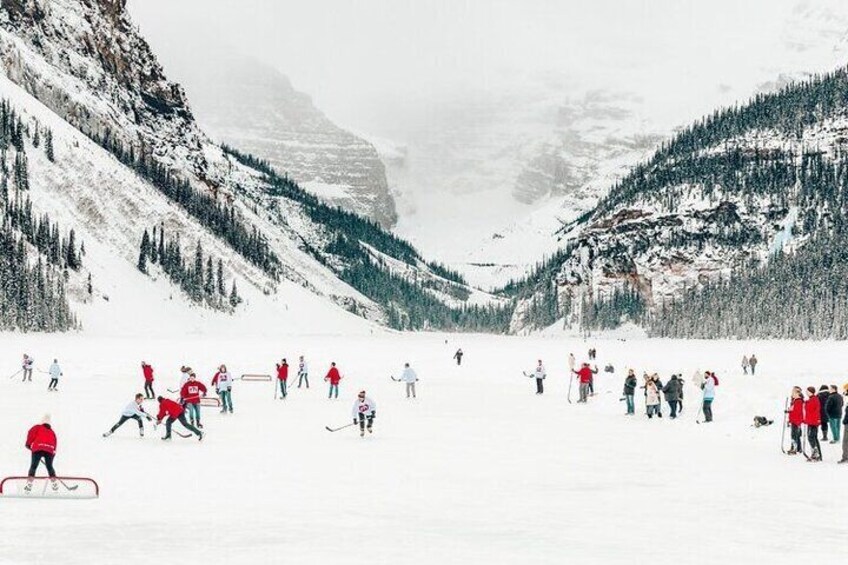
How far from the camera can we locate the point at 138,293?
13162cm

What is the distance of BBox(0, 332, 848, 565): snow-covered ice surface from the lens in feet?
53.0

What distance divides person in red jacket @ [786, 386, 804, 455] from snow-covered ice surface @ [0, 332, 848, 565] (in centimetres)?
93

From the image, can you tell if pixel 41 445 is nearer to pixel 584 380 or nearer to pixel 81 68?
pixel 584 380

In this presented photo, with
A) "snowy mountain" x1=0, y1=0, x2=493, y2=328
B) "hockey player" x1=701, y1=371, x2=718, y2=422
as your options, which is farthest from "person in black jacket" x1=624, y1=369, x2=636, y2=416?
"snowy mountain" x1=0, y1=0, x2=493, y2=328

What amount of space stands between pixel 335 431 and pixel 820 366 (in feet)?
177

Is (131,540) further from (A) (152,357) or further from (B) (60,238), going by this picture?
(B) (60,238)

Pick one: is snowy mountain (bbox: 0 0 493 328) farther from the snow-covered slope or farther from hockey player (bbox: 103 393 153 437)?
hockey player (bbox: 103 393 153 437)

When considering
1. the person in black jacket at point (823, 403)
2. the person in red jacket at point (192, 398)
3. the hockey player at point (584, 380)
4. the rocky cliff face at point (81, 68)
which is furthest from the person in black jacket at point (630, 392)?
the rocky cliff face at point (81, 68)

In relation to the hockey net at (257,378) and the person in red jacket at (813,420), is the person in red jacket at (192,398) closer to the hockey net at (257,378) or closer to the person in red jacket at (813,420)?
the person in red jacket at (813,420)

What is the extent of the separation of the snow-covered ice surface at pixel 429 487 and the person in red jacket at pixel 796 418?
93 cm

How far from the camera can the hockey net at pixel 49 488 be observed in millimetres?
20406

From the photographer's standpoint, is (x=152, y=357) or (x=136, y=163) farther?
(x=136, y=163)

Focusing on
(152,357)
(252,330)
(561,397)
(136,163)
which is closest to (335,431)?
(561,397)

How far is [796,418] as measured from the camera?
93.7ft
